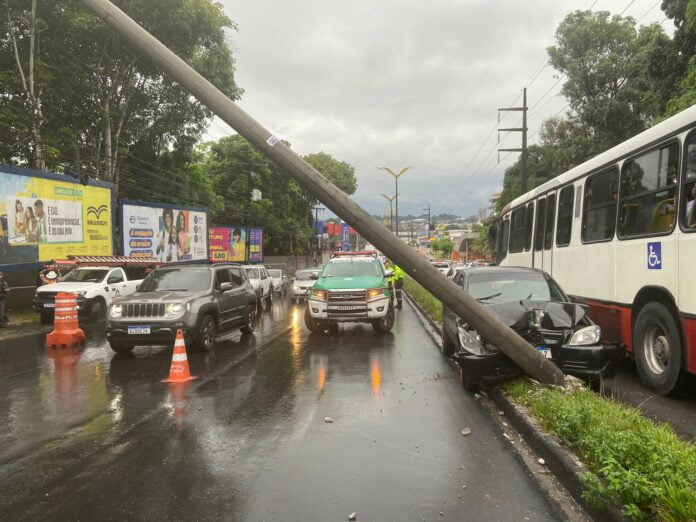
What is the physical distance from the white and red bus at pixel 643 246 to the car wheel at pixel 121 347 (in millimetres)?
8280

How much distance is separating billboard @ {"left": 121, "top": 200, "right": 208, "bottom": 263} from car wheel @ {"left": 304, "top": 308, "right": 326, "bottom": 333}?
46.4 feet

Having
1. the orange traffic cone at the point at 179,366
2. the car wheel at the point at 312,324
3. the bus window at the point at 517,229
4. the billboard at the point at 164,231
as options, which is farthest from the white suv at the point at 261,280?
the orange traffic cone at the point at 179,366

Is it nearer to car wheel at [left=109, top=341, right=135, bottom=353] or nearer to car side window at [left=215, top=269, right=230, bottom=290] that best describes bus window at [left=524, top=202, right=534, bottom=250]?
car side window at [left=215, top=269, right=230, bottom=290]

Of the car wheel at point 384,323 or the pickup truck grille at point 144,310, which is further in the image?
the car wheel at point 384,323

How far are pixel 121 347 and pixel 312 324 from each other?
15.0 ft

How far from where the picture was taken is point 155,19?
2216 cm

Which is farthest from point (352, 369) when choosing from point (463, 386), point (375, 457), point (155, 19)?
point (155, 19)

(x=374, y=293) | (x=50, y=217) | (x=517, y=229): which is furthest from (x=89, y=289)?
(x=517, y=229)

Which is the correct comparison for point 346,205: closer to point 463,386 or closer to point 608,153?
point 463,386

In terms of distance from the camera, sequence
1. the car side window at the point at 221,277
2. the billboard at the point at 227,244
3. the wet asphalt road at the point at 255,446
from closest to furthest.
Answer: the wet asphalt road at the point at 255,446
the car side window at the point at 221,277
the billboard at the point at 227,244

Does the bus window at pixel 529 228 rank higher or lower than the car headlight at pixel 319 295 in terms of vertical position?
higher

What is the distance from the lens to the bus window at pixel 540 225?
36.6ft

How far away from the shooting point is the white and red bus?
571cm

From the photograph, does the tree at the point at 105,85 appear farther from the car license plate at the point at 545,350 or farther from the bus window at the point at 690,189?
the bus window at the point at 690,189
